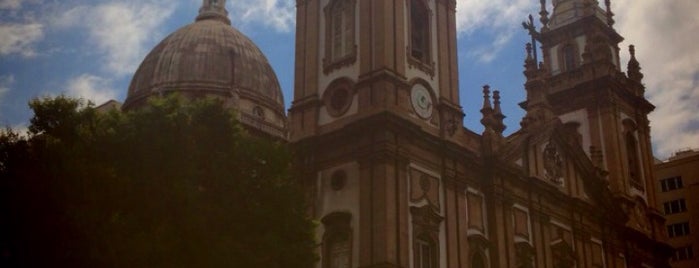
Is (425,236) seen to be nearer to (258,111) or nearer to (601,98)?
(601,98)

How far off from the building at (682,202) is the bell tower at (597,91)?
18.3 meters

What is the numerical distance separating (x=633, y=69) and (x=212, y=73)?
2475 cm

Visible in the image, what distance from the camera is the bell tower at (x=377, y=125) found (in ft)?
106

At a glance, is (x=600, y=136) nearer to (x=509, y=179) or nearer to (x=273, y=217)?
(x=509, y=179)

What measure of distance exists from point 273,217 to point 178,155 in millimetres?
3053

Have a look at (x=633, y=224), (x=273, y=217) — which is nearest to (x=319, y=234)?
(x=273, y=217)

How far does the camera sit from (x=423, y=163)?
34156 millimetres

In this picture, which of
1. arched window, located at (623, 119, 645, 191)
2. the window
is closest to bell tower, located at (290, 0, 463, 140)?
the window

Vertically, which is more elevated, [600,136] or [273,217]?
[600,136]

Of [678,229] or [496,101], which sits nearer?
[496,101]

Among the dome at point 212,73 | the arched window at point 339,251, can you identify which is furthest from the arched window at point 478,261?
the dome at point 212,73

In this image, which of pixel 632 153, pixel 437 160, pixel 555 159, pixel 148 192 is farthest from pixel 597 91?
pixel 148 192

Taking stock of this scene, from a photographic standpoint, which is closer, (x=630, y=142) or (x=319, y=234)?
(x=319, y=234)

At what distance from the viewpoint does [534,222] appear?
1538 inches
